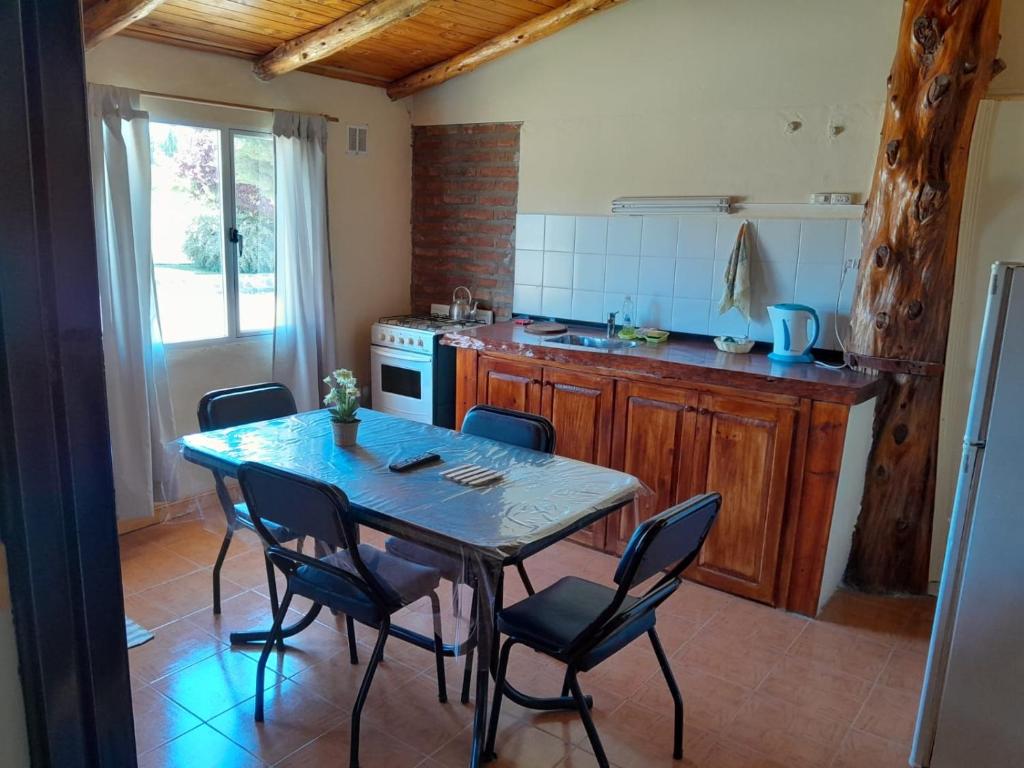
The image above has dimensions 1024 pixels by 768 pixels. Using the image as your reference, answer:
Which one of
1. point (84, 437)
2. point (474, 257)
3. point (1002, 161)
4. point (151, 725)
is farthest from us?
point (474, 257)

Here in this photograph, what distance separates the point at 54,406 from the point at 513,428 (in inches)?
86.1

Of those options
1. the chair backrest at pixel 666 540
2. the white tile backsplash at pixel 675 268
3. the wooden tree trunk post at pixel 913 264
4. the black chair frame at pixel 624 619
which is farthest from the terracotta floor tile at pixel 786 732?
the white tile backsplash at pixel 675 268

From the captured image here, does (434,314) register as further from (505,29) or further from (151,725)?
(151,725)

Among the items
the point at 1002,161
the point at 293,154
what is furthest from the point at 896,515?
the point at 293,154

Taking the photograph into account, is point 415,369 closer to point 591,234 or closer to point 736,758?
point 591,234

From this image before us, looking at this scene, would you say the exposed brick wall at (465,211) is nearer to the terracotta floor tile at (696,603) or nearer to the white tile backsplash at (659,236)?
the white tile backsplash at (659,236)

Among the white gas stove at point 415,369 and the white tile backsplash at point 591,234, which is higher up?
the white tile backsplash at point 591,234

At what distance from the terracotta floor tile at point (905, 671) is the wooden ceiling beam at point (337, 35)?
328 cm

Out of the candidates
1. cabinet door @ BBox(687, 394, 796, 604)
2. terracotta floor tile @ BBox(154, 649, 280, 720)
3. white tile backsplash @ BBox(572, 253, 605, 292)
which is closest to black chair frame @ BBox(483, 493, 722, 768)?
terracotta floor tile @ BBox(154, 649, 280, 720)

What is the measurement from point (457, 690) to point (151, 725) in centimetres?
95

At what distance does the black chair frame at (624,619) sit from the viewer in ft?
6.14

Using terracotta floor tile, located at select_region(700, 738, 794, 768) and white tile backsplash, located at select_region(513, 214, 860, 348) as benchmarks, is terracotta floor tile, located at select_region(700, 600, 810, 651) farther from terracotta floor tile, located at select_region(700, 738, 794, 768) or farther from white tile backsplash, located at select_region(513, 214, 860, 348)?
white tile backsplash, located at select_region(513, 214, 860, 348)

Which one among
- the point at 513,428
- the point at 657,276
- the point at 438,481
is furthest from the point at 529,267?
the point at 438,481

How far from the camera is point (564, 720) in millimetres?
2404
